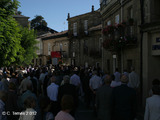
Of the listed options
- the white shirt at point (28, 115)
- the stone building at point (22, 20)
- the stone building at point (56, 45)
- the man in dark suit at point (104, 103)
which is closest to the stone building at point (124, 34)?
the man in dark suit at point (104, 103)

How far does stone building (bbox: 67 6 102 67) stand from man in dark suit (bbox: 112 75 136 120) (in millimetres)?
26618

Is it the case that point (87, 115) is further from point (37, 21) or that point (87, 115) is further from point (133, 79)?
point (37, 21)

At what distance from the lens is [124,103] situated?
207 inches

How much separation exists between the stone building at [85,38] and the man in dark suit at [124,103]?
1048 inches

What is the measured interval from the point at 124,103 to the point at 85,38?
1252 inches

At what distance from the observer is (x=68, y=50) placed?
135 ft

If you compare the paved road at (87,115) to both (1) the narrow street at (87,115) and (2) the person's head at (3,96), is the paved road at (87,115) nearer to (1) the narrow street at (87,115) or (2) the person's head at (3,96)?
(1) the narrow street at (87,115)

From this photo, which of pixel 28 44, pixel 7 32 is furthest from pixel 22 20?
pixel 7 32

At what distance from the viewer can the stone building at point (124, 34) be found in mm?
12820

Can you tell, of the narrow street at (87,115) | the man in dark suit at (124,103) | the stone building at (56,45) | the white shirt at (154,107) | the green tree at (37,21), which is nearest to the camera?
the white shirt at (154,107)

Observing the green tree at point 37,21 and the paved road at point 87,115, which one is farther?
the green tree at point 37,21

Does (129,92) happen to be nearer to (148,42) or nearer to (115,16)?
(148,42)

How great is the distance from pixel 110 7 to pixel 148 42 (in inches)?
301

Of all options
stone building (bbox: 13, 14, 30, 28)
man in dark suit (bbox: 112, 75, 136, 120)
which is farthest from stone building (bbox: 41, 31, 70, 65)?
man in dark suit (bbox: 112, 75, 136, 120)
